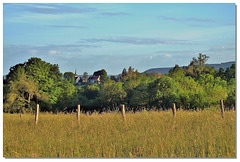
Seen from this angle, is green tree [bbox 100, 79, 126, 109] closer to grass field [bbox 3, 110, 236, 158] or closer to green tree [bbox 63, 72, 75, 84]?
green tree [bbox 63, 72, 75, 84]

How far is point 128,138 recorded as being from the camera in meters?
9.19

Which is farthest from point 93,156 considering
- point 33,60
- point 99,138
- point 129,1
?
point 33,60

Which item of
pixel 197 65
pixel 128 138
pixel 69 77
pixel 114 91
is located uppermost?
pixel 197 65

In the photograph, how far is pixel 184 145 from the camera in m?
8.00

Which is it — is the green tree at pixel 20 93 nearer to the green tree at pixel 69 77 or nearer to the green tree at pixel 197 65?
the green tree at pixel 69 77

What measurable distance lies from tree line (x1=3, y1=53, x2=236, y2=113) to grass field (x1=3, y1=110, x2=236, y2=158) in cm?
2486

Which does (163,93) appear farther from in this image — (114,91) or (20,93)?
(20,93)

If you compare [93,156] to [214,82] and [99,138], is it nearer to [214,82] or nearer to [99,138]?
[99,138]

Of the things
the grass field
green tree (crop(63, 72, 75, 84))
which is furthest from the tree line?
the grass field

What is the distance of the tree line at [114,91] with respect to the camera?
40.1m

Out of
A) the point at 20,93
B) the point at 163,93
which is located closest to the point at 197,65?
the point at 163,93

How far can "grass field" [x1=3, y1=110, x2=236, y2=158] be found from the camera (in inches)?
311

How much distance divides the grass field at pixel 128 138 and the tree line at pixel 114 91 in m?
24.9

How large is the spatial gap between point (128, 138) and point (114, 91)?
1655 inches
